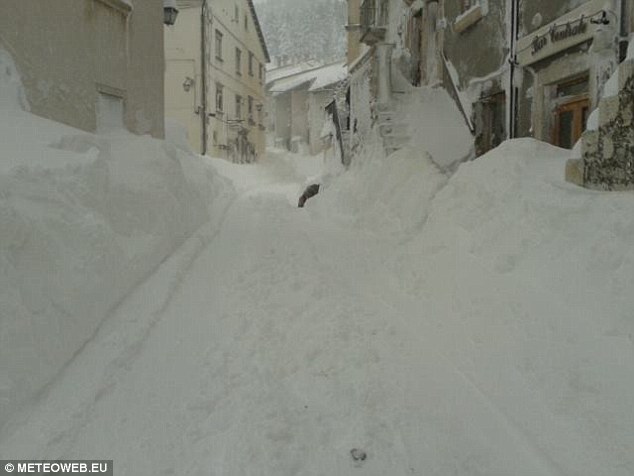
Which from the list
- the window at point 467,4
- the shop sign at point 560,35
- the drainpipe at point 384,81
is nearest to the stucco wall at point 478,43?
the window at point 467,4

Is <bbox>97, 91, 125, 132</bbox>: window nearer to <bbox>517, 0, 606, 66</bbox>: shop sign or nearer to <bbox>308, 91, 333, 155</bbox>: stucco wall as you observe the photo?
<bbox>517, 0, 606, 66</bbox>: shop sign

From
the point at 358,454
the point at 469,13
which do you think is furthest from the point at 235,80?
the point at 358,454

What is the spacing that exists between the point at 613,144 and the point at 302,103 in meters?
41.1

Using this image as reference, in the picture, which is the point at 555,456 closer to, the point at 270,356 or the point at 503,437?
the point at 503,437

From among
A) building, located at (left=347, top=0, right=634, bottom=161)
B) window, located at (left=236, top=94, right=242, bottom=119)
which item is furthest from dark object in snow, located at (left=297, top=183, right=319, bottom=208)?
window, located at (left=236, top=94, right=242, bottom=119)

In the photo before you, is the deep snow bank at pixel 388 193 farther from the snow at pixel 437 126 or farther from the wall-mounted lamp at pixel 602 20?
the wall-mounted lamp at pixel 602 20

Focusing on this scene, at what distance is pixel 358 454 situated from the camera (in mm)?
2967

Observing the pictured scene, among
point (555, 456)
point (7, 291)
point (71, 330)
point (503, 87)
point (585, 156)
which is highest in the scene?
point (503, 87)

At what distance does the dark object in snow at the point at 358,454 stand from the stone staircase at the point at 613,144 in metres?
3.33

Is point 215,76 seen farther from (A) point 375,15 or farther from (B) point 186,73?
(A) point 375,15

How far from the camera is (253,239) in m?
8.70

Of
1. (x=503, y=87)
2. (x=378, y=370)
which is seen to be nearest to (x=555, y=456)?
(x=378, y=370)

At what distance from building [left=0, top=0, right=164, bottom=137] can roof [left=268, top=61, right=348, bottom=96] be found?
30.5 meters

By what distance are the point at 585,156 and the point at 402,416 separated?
11.2 feet
